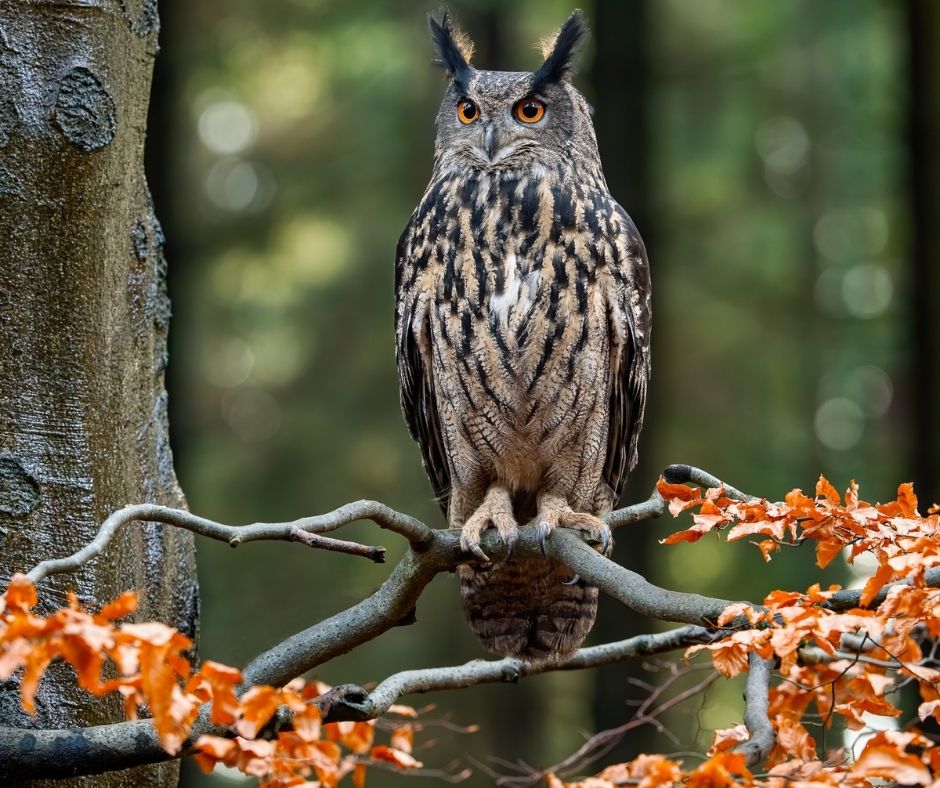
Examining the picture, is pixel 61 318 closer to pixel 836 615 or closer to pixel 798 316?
pixel 836 615

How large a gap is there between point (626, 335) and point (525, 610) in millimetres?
946

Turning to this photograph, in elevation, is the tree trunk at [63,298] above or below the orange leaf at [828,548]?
above

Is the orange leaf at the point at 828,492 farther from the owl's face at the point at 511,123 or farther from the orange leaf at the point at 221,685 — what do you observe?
the owl's face at the point at 511,123

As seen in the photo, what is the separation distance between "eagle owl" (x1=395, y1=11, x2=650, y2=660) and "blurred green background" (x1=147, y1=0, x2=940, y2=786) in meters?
3.81

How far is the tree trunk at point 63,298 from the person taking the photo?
2.60m

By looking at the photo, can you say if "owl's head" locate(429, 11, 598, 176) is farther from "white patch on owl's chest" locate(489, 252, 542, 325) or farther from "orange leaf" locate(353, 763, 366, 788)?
"orange leaf" locate(353, 763, 366, 788)

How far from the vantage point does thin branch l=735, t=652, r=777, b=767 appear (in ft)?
7.20

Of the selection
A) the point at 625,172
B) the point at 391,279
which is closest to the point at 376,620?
the point at 625,172

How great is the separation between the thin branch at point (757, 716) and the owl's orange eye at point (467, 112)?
2.23 metres

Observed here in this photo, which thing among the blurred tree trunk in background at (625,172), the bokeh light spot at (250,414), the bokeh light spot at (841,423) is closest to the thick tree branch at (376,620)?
the blurred tree trunk in background at (625,172)

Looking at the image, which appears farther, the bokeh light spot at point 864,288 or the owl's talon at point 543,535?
the bokeh light spot at point 864,288

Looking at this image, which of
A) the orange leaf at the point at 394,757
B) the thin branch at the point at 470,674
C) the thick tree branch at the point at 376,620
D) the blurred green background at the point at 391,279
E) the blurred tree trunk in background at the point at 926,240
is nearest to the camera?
the thick tree branch at the point at 376,620

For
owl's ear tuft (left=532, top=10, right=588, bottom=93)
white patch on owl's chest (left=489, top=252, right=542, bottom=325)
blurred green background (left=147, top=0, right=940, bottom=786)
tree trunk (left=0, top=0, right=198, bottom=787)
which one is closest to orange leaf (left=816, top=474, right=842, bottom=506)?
white patch on owl's chest (left=489, top=252, right=542, bottom=325)

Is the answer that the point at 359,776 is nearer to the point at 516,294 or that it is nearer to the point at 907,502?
the point at 907,502
